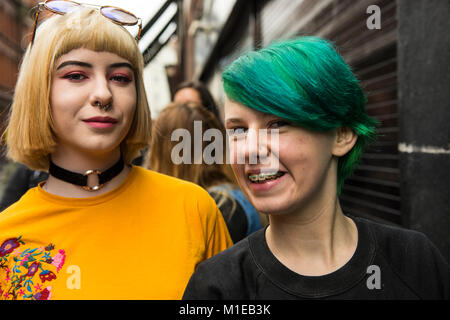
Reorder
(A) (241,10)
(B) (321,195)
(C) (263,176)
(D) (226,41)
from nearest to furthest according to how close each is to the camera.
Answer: (C) (263,176) < (B) (321,195) < (A) (241,10) < (D) (226,41)

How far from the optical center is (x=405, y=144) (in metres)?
2.40

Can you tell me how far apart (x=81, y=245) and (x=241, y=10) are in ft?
19.2

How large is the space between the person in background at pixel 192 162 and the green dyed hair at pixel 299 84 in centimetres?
117

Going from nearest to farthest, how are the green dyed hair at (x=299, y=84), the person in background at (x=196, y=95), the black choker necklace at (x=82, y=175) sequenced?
the green dyed hair at (x=299, y=84), the black choker necklace at (x=82, y=175), the person in background at (x=196, y=95)

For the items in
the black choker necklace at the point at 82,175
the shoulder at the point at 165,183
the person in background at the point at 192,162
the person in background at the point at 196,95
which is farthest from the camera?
the person in background at the point at 196,95

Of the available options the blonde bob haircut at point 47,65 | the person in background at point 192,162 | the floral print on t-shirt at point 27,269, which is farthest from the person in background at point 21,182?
the floral print on t-shirt at point 27,269

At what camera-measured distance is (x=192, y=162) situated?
105 inches

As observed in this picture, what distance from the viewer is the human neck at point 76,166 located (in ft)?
5.33

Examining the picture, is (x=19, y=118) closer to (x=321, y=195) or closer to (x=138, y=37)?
(x=138, y=37)

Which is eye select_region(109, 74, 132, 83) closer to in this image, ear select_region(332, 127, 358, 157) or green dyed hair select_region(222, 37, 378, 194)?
green dyed hair select_region(222, 37, 378, 194)

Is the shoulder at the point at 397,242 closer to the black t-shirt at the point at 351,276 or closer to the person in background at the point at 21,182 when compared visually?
the black t-shirt at the point at 351,276

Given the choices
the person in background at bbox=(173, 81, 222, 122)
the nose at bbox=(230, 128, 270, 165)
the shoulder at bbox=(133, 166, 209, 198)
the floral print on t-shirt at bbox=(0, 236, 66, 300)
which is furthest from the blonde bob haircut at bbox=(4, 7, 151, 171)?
the person in background at bbox=(173, 81, 222, 122)

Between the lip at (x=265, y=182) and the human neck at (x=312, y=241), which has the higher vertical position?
the lip at (x=265, y=182)

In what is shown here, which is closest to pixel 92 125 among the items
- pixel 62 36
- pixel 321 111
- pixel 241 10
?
pixel 62 36
